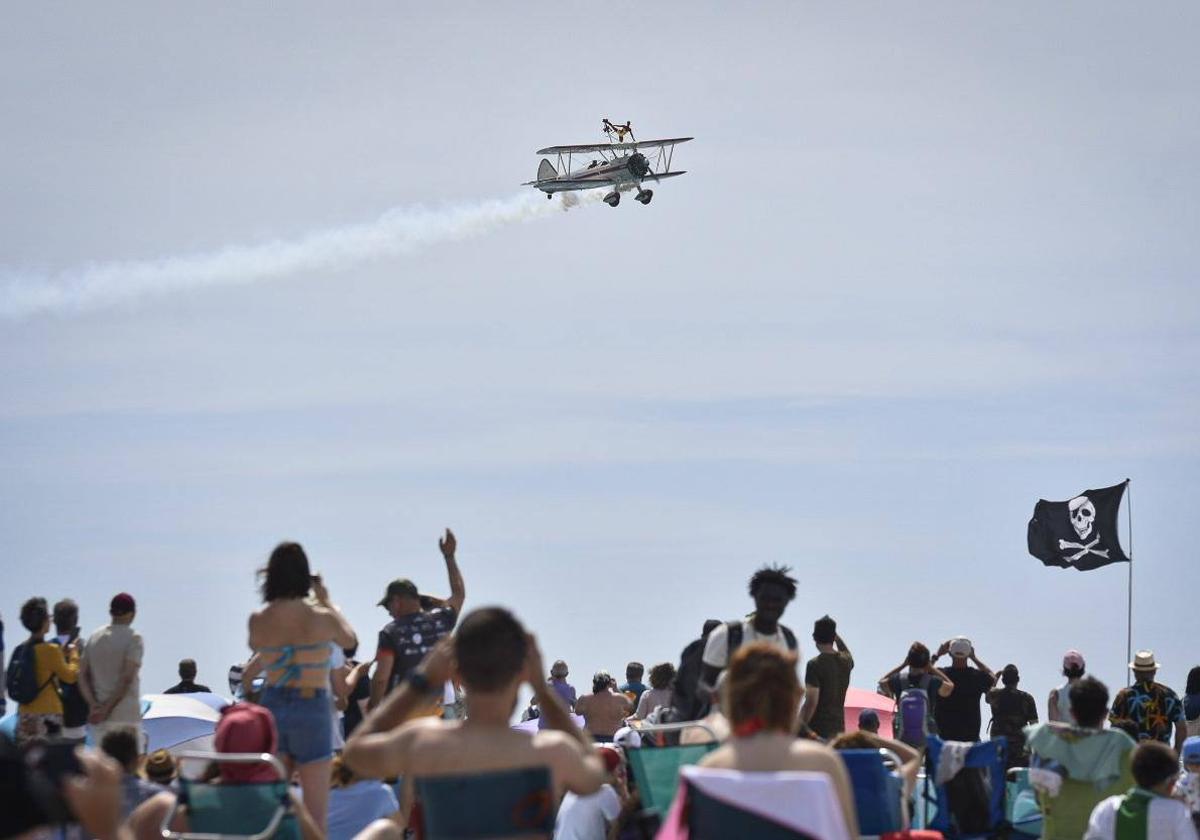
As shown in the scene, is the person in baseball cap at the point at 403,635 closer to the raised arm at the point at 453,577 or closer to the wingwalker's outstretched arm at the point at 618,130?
the raised arm at the point at 453,577

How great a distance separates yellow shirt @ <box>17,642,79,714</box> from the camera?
12250mm

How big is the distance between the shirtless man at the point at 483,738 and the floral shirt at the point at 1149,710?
316 inches

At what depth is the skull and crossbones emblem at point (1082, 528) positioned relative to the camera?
2370 cm

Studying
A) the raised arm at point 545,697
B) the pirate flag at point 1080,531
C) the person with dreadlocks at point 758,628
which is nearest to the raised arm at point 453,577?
the person with dreadlocks at point 758,628

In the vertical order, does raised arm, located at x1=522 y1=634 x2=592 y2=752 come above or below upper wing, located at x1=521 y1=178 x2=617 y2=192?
below

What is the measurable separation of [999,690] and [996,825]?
463cm

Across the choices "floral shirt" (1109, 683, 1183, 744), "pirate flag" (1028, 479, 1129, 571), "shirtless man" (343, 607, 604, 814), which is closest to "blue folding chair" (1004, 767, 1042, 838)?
"floral shirt" (1109, 683, 1183, 744)

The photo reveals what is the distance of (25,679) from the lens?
40.2 feet

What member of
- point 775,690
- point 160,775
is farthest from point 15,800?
point 160,775

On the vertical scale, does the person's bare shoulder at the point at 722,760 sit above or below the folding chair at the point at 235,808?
above

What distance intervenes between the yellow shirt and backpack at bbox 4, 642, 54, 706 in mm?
21

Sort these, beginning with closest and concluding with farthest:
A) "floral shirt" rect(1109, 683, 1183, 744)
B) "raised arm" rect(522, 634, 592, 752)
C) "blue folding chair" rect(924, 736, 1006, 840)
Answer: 1. "raised arm" rect(522, 634, 592, 752)
2. "blue folding chair" rect(924, 736, 1006, 840)
3. "floral shirt" rect(1109, 683, 1183, 744)

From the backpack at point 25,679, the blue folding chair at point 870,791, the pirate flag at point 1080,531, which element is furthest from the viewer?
the pirate flag at point 1080,531

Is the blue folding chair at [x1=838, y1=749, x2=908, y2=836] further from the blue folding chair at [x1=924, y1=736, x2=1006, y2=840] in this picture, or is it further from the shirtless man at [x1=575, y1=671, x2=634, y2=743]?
the shirtless man at [x1=575, y1=671, x2=634, y2=743]
